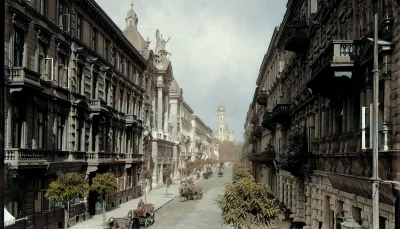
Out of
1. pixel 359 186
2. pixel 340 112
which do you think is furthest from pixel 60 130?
pixel 359 186

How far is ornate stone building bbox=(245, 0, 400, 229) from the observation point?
11516 mm

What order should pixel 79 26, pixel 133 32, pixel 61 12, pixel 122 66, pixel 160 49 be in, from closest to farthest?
pixel 61 12
pixel 79 26
pixel 122 66
pixel 133 32
pixel 160 49

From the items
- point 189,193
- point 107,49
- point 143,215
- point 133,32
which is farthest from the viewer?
point 133,32

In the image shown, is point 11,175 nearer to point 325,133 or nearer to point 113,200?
point 325,133

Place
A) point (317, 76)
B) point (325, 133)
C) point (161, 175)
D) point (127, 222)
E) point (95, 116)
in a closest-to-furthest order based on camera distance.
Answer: point (317, 76)
point (325, 133)
point (127, 222)
point (95, 116)
point (161, 175)

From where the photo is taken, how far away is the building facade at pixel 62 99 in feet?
73.2

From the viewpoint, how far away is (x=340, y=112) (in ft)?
56.9

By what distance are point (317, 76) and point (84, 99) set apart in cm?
1976

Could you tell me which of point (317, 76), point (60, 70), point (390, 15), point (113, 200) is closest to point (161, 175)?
point (113, 200)

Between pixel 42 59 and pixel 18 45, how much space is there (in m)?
2.71

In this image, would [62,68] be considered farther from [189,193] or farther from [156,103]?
[156,103]

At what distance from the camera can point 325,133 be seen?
1953 cm

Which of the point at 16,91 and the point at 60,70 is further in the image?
the point at 60,70

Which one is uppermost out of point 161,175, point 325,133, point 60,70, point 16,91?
point 60,70
